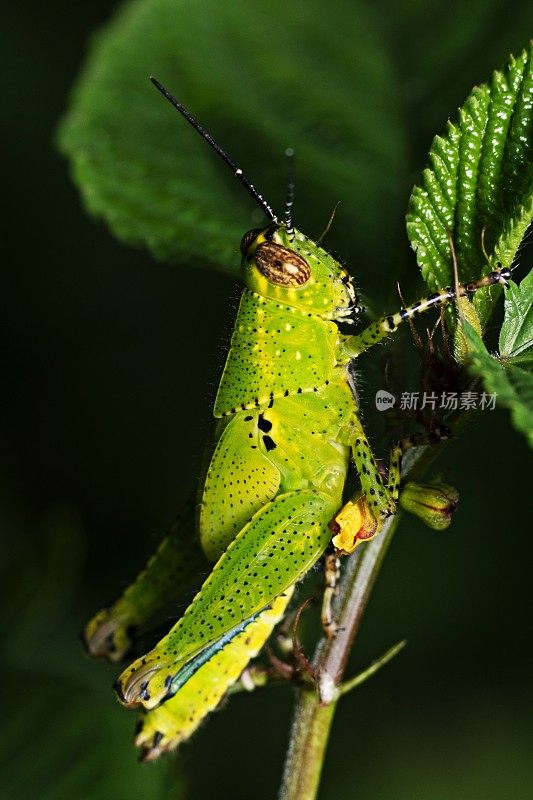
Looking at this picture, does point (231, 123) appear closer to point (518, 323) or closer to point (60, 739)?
point (518, 323)

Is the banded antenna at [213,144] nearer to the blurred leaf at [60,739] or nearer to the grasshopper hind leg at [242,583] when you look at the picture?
the grasshopper hind leg at [242,583]

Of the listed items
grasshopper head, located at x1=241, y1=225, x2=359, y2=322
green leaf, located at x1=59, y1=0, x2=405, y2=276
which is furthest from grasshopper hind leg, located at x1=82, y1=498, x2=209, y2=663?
green leaf, located at x1=59, y1=0, x2=405, y2=276

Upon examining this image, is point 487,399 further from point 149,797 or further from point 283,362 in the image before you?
point 149,797

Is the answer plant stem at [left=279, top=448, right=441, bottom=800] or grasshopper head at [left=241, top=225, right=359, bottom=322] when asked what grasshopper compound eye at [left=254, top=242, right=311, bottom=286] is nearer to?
grasshopper head at [left=241, top=225, right=359, bottom=322]

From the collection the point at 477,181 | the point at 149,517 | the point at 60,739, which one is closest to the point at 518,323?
the point at 477,181

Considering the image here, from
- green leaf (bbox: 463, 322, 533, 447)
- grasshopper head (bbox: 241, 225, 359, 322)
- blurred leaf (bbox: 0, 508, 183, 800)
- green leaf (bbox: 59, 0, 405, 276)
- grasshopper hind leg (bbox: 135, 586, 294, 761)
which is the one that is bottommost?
blurred leaf (bbox: 0, 508, 183, 800)

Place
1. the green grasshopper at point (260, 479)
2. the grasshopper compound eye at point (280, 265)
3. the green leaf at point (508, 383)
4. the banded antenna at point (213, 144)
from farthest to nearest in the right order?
the grasshopper compound eye at point (280, 265), the green grasshopper at point (260, 479), the banded antenna at point (213, 144), the green leaf at point (508, 383)

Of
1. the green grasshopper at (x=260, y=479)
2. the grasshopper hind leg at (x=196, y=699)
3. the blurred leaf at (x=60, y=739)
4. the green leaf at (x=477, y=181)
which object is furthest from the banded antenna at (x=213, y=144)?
the blurred leaf at (x=60, y=739)
